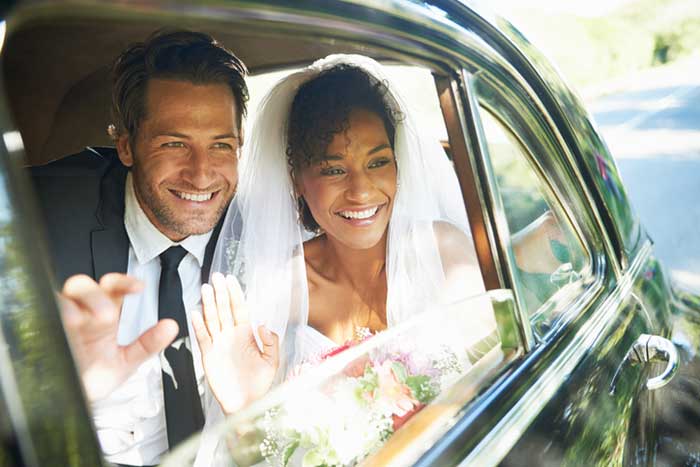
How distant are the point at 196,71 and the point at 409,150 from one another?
75cm

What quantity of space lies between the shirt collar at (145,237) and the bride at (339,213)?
0.07 meters

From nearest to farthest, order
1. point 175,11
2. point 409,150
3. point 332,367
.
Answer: point 175,11, point 332,367, point 409,150

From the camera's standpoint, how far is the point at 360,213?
2.30 m

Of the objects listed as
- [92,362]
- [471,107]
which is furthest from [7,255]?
[471,107]

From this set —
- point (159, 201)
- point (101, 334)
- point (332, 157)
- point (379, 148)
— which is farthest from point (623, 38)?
point (101, 334)

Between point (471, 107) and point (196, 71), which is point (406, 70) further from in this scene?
point (196, 71)

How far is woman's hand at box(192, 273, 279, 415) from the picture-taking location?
63.9 inches

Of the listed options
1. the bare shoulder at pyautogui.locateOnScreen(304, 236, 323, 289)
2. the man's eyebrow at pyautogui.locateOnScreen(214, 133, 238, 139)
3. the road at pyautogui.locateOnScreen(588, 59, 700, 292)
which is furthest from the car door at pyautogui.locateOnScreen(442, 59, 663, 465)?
the road at pyautogui.locateOnScreen(588, 59, 700, 292)

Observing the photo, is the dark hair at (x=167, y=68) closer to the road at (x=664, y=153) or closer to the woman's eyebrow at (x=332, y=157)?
the woman's eyebrow at (x=332, y=157)

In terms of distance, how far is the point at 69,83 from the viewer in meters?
2.46

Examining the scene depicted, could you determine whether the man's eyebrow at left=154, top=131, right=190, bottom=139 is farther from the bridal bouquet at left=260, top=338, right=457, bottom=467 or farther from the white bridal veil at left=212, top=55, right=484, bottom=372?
the bridal bouquet at left=260, top=338, right=457, bottom=467

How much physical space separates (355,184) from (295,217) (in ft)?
0.91

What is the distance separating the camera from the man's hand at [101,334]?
0.78 m

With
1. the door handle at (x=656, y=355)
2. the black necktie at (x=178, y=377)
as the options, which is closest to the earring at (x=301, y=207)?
the black necktie at (x=178, y=377)
